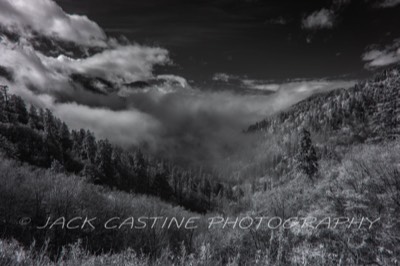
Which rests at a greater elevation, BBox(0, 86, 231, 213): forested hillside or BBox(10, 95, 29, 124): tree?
BBox(10, 95, 29, 124): tree

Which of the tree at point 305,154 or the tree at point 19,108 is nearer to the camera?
the tree at point 305,154

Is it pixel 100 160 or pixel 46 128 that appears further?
pixel 100 160

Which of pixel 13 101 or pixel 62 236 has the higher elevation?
pixel 13 101

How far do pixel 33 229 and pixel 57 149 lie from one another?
208 ft

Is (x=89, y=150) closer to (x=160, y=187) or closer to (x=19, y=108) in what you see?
(x=160, y=187)

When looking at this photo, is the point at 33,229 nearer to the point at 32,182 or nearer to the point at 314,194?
the point at 32,182

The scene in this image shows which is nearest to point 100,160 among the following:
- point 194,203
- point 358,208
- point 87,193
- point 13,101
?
point 13,101

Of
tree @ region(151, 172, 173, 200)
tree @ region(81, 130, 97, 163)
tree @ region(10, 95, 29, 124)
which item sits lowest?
tree @ region(151, 172, 173, 200)

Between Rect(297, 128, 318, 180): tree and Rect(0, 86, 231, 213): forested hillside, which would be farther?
Rect(0, 86, 231, 213): forested hillside

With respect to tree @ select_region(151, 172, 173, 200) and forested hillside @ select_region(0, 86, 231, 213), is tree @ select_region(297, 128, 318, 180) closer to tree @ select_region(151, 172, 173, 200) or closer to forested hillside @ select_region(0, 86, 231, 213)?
forested hillside @ select_region(0, 86, 231, 213)

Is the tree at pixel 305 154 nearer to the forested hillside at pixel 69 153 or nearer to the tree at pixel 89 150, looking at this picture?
the forested hillside at pixel 69 153

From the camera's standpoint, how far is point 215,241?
996 centimetres

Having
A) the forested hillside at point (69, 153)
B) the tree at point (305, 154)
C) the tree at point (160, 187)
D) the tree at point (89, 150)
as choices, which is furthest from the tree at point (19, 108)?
the tree at point (305, 154)

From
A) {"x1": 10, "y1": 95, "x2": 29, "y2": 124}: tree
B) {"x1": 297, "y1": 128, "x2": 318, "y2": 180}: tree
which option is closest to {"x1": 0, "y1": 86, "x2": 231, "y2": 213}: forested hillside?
{"x1": 10, "y1": 95, "x2": 29, "y2": 124}: tree
